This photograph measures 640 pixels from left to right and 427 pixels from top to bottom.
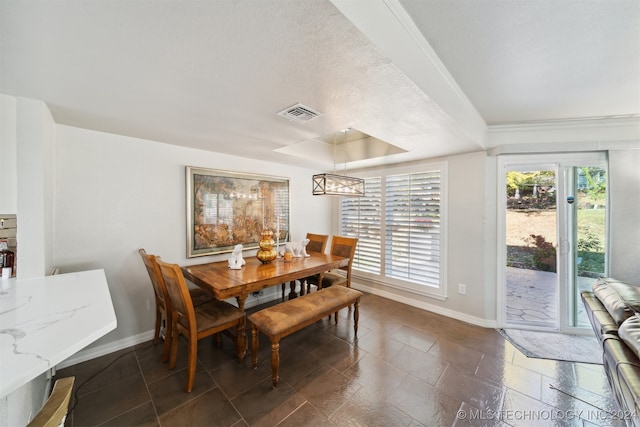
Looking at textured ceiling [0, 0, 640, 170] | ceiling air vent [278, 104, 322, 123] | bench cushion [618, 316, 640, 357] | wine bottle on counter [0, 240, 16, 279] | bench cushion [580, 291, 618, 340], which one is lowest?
bench cushion [580, 291, 618, 340]

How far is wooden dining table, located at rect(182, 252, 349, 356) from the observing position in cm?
205

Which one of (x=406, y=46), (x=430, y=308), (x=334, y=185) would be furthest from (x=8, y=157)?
(x=430, y=308)

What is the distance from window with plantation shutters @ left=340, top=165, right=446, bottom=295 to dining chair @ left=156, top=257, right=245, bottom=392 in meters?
2.47

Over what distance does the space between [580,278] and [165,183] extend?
16.0 feet

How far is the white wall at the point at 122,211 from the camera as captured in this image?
2.09m

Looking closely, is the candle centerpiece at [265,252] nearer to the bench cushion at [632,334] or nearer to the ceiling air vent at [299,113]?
the ceiling air vent at [299,113]

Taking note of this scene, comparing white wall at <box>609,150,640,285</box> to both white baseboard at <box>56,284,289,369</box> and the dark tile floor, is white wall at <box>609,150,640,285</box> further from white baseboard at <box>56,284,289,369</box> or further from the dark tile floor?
white baseboard at <box>56,284,289,369</box>

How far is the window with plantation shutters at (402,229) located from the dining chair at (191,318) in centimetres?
247

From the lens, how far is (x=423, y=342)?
2471 mm

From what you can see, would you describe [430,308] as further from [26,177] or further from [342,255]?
[26,177]

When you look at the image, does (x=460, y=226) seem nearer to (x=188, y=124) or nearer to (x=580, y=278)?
(x=580, y=278)

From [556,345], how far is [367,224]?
2.63 m

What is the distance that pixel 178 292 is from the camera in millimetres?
1771

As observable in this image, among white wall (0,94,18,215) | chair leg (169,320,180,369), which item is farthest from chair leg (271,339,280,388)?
white wall (0,94,18,215)
